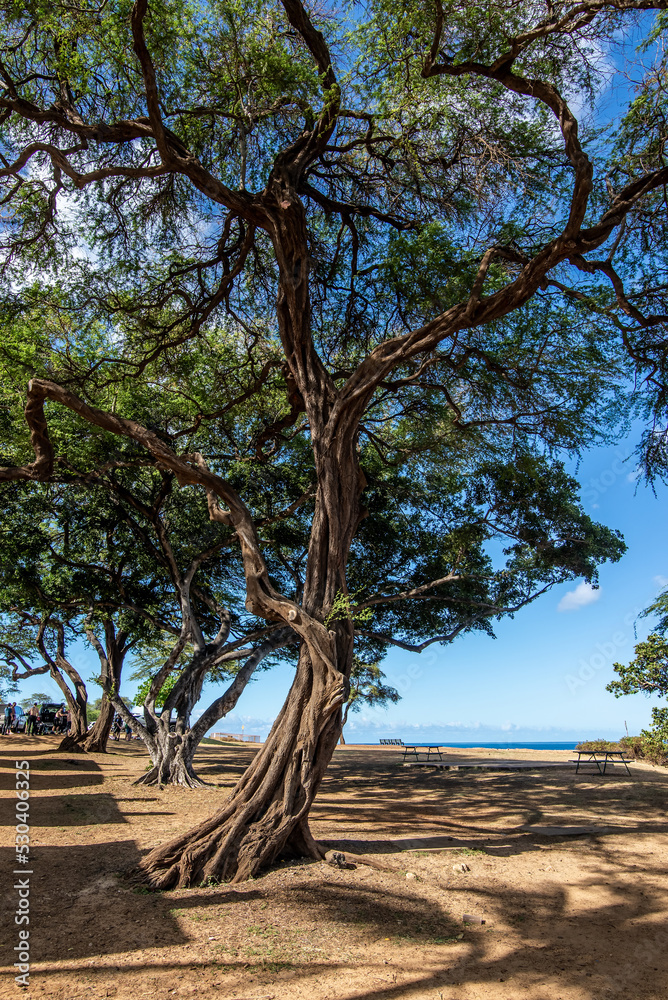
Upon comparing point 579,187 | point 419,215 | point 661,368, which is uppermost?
point 419,215

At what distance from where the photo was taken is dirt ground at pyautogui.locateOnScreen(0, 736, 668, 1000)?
11.8ft

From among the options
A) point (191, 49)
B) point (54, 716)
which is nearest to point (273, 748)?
point (191, 49)

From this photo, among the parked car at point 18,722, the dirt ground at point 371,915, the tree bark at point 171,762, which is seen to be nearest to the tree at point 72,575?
the tree bark at point 171,762

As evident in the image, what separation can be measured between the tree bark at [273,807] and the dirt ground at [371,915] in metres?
0.23

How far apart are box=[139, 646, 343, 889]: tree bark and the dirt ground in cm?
23

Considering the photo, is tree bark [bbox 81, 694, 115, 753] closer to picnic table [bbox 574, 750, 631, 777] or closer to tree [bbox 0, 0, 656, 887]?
tree [bbox 0, 0, 656, 887]

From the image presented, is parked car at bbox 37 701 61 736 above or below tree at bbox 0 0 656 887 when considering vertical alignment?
below

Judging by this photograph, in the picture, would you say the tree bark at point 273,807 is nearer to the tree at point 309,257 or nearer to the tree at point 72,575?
the tree at point 309,257

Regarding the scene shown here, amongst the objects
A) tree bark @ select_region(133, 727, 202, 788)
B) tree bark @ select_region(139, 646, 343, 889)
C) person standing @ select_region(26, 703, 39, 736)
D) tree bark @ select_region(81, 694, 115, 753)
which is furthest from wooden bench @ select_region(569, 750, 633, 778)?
person standing @ select_region(26, 703, 39, 736)

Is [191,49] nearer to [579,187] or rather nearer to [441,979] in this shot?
[579,187]

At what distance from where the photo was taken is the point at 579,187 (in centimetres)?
572

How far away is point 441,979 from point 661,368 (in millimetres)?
7076

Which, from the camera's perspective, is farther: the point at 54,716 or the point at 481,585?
the point at 54,716

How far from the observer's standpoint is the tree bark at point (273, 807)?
5.36 meters
